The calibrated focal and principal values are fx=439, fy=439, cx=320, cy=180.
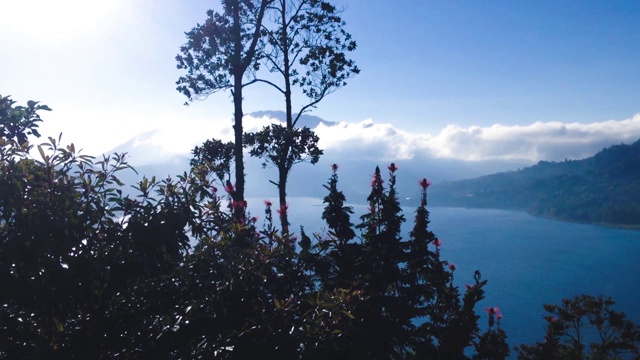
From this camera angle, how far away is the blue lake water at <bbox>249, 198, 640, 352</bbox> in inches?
2304

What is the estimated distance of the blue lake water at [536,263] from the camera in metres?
58.5

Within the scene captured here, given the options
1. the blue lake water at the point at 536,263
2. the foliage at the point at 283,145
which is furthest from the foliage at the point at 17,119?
the blue lake water at the point at 536,263

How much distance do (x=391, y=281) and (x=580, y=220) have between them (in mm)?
169463

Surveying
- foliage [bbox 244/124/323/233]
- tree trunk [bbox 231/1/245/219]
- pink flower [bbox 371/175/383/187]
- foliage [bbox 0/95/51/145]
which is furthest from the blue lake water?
foliage [bbox 0/95/51/145]

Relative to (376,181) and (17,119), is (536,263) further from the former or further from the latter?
(17,119)

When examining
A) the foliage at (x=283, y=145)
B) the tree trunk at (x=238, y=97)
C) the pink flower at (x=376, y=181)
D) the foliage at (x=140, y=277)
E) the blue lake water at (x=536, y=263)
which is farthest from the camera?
the blue lake water at (x=536, y=263)

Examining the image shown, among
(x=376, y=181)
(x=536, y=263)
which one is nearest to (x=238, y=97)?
(x=376, y=181)

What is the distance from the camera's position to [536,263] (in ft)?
Answer: 277

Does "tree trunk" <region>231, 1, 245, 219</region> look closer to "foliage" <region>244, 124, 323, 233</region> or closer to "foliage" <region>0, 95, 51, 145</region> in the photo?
"foliage" <region>244, 124, 323, 233</region>

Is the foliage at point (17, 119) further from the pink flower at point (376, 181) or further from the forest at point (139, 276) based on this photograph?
the pink flower at point (376, 181)

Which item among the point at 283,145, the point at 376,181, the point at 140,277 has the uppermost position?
the point at 283,145

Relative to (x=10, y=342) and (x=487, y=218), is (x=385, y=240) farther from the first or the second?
(x=487, y=218)

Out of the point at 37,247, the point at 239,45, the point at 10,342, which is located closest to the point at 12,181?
the point at 37,247

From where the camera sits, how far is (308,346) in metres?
3.14
